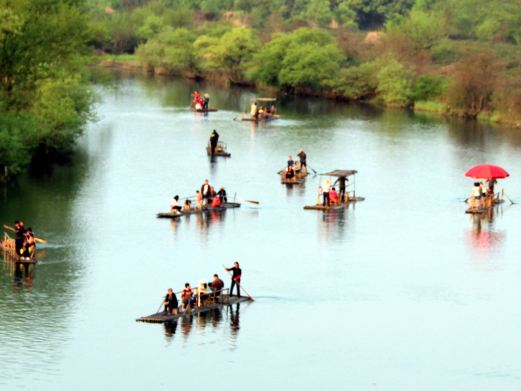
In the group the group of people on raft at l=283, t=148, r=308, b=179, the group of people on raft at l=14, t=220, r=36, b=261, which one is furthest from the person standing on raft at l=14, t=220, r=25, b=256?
the group of people on raft at l=283, t=148, r=308, b=179

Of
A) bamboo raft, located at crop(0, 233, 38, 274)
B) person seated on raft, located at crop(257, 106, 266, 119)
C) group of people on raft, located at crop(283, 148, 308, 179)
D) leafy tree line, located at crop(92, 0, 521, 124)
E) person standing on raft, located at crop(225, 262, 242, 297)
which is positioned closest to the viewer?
person standing on raft, located at crop(225, 262, 242, 297)

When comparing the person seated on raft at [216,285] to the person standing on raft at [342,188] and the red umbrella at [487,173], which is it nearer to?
the person standing on raft at [342,188]

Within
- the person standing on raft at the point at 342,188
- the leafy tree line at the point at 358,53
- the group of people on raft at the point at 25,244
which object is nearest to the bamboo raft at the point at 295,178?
the person standing on raft at the point at 342,188

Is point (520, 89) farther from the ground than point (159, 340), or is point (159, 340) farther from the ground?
point (520, 89)

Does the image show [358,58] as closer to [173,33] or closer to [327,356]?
[173,33]

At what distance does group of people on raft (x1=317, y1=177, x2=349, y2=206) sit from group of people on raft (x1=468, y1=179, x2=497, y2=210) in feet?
22.2

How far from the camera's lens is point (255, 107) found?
116562 millimetres

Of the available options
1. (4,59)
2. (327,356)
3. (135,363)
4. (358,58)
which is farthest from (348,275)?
(358,58)

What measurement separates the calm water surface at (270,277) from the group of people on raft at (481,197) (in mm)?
1167

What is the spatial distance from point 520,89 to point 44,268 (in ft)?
230

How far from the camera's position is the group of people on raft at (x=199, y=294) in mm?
51125

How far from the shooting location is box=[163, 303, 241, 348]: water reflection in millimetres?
49625

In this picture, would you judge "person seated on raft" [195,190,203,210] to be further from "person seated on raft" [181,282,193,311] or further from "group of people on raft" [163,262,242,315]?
"person seated on raft" [181,282,193,311]

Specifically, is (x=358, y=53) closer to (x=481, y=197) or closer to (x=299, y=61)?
(x=299, y=61)
